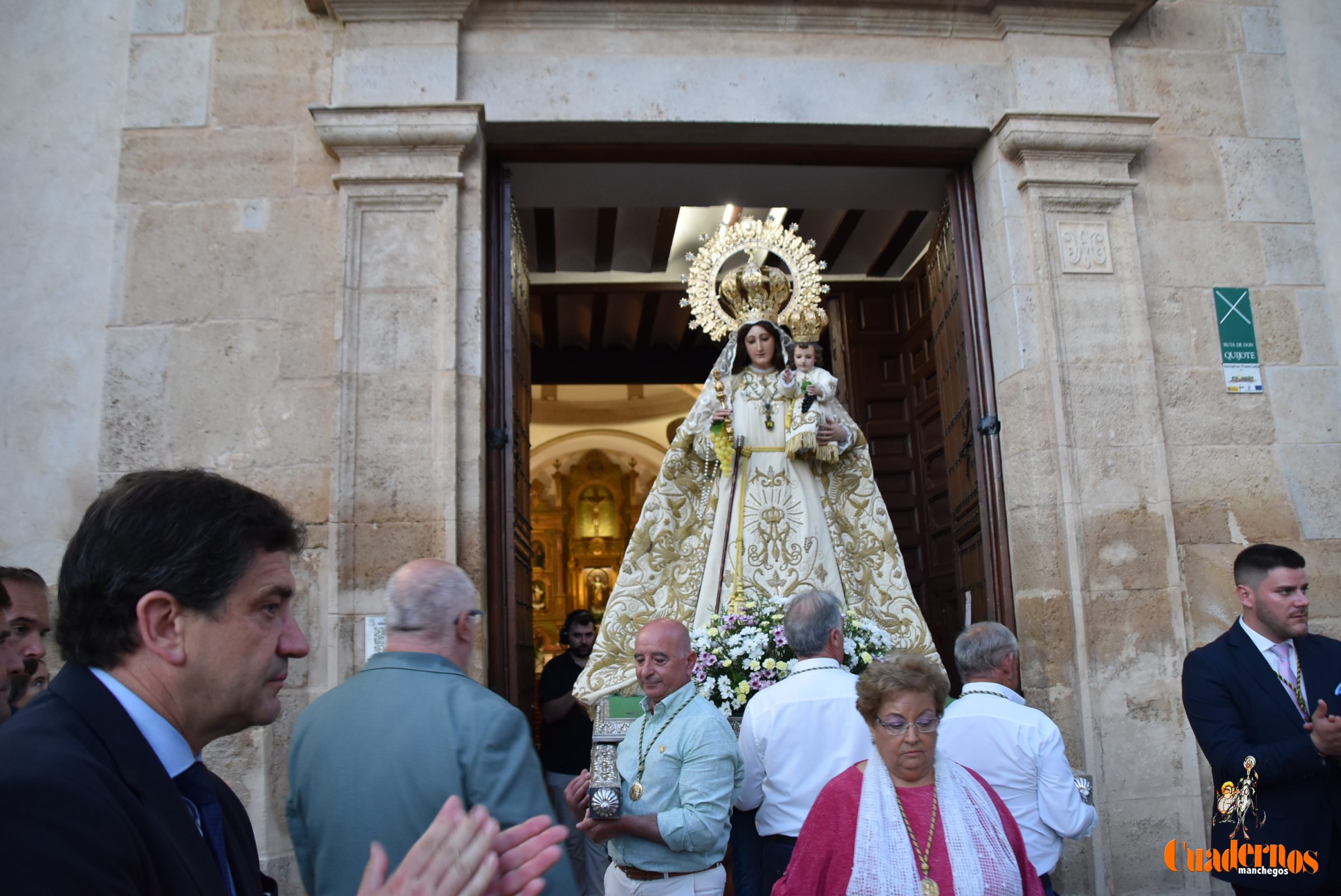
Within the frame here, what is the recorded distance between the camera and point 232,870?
1.38m

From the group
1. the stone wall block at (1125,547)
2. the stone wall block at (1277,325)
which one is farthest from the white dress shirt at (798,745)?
the stone wall block at (1277,325)

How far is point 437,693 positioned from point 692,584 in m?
3.46

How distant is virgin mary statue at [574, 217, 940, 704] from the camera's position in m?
5.22

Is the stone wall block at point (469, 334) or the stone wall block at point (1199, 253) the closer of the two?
the stone wall block at point (469, 334)

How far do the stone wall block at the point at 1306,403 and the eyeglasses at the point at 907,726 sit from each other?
337 cm

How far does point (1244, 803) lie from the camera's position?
9.96 ft

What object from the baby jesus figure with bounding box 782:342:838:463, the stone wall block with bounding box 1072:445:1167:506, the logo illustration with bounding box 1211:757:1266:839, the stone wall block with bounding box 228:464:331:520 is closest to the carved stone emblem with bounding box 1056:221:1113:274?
the stone wall block with bounding box 1072:445:1167:506

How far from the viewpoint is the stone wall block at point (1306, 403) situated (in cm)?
481

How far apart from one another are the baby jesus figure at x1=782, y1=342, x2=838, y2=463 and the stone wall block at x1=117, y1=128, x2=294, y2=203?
2.54m

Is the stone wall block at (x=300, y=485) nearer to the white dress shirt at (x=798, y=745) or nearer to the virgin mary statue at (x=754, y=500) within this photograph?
the virgin mary statue at (x=754, y=500)

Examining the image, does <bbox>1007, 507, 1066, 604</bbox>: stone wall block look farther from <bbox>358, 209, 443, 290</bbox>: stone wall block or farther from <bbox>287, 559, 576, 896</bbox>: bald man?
<bbox>287, 559, 576, 896</bbox>: bald man

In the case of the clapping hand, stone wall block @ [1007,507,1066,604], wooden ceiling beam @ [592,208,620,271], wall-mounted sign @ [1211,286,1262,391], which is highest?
wooden ceiling beam @ [592,208,620,271]

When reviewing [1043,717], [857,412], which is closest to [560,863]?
[1043,717]

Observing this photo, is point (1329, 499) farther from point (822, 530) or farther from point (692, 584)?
point (692, 584)
